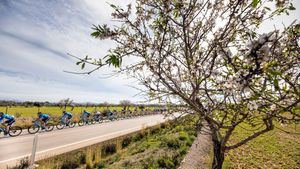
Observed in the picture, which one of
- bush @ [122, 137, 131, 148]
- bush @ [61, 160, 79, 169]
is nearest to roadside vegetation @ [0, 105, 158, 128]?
bush @ [61, 160, 79, 169]

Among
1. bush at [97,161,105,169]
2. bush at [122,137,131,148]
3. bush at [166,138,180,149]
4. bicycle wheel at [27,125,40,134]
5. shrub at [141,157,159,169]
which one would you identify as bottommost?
bush at [97,161,105,169]

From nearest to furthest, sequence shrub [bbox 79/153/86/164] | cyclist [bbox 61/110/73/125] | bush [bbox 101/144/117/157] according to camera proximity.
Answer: shrub [bbox 79/153/86/164] → bush [bbox 101/144/117/157] → cyclist [bbox 61/110/73/125]

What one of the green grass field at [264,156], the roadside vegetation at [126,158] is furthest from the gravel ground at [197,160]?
the green grass field at [264,156]

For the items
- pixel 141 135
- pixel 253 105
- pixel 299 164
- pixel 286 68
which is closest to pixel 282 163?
pixel 299 164

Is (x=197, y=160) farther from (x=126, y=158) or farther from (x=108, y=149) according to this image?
(x=108, y=149)

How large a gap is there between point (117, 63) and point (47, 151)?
12218 millimetres

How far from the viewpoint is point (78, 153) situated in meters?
11.8

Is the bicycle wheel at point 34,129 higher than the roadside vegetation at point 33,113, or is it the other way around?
the roadside vegetation at point 33,113

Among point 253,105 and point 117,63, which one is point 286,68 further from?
point 117,63

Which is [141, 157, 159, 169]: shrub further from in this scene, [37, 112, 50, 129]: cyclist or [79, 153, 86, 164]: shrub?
[37, 112, 50, 129]: cyclist

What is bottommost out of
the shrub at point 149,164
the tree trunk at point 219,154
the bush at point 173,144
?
the shrub at point 149,164

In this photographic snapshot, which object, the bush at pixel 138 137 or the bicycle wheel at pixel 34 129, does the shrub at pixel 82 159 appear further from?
the bicycle wheel at pixel 34 129

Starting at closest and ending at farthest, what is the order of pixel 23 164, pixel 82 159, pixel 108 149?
pixel 23 164, pixel 82 159, pixel 108 149

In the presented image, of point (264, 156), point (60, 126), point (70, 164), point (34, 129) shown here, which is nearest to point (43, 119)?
point (34, 129)
